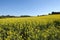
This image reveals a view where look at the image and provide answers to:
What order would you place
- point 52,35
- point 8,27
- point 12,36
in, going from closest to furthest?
point 12,36 → point 52,35 → point 8,27

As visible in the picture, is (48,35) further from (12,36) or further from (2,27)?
(2,27)

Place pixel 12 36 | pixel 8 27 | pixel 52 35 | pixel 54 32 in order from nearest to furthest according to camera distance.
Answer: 1. pixel 12 36
2. pixel 52 35
3. pixel 54 32
4. pixel 8 27

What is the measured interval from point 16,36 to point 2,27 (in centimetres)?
436

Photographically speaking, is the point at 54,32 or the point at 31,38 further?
the point at 54,32

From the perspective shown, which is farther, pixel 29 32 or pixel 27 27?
pixel 27 27

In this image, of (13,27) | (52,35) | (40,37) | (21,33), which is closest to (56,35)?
(52,35)

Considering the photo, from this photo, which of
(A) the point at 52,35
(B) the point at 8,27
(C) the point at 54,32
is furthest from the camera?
(B) the point at 8,27

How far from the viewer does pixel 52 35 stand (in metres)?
21.1

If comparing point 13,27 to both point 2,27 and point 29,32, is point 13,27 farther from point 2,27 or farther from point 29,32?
point 29,32

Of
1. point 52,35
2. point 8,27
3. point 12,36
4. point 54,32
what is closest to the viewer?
point 12,36

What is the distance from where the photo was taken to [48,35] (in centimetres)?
2123

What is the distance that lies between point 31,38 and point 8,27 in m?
4.67

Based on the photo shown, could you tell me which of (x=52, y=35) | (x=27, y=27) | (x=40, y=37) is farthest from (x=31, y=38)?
(x=27, y=27)

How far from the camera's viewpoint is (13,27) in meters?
24.2
